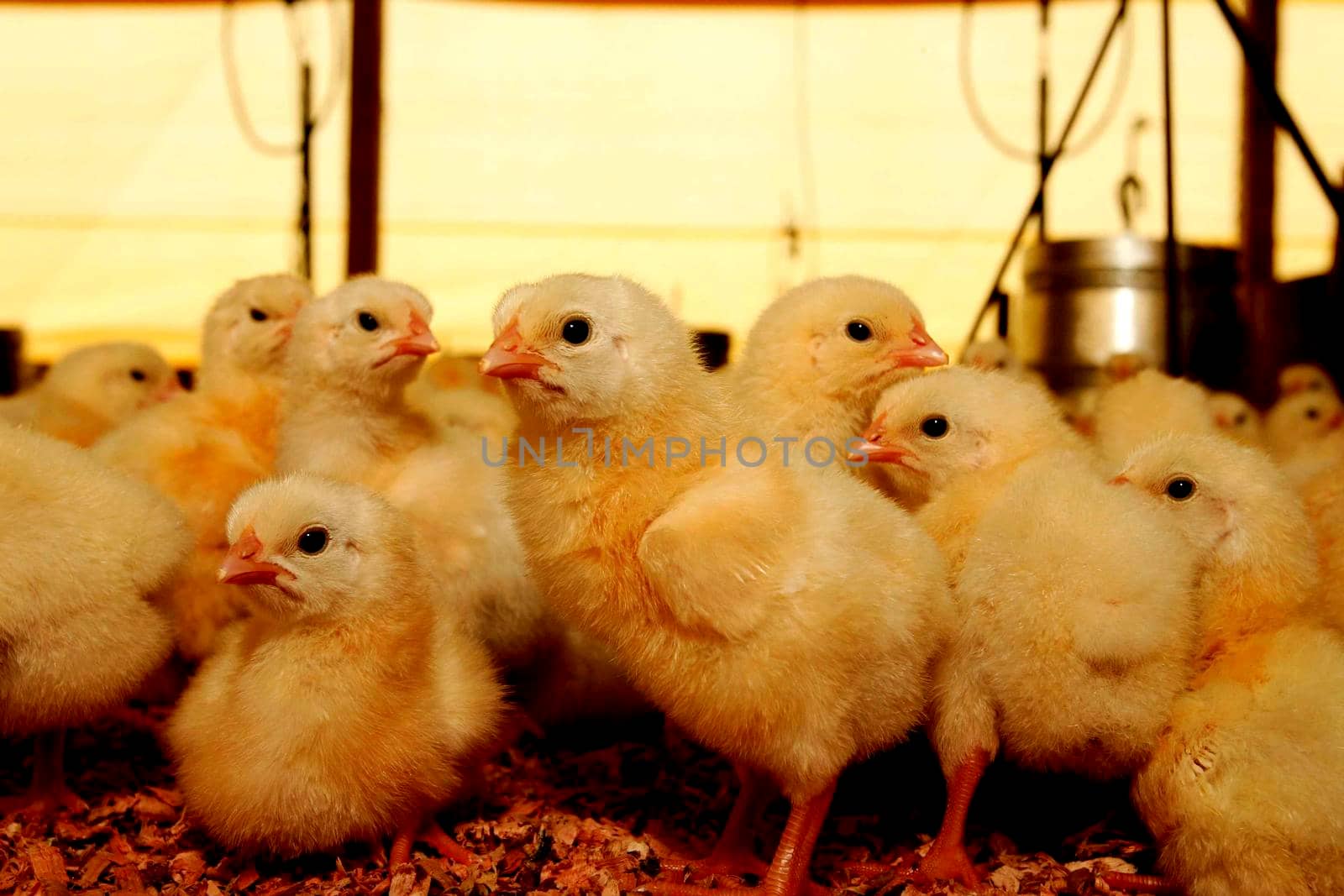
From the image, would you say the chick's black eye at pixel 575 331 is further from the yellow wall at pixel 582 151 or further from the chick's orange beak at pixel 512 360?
the yellow wall at pixel 582 151

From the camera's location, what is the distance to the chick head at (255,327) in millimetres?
3262

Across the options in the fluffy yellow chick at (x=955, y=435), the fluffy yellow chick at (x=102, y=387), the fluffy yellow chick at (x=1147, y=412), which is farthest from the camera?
the fluffy yellow chick at (x=102, y=387)

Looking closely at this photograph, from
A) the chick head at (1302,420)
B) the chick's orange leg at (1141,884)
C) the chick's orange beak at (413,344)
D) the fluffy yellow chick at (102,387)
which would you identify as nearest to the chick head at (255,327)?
the fluffy yellow chick at (102,387)

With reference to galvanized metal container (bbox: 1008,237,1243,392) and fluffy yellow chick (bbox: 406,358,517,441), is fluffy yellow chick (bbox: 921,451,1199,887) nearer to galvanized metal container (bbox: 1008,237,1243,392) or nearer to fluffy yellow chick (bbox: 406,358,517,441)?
fluffy yellow chick (bbox: 406,358,517,441)

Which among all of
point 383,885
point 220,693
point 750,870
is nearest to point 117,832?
point 220,693

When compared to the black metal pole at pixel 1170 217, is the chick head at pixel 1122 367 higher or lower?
lower

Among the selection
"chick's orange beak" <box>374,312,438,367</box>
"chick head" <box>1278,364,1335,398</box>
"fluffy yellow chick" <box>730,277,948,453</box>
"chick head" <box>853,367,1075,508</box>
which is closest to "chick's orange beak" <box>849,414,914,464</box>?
"chick head" <box>853,367,1075,508</box>

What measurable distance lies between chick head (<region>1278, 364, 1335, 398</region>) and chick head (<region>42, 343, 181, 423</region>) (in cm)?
441

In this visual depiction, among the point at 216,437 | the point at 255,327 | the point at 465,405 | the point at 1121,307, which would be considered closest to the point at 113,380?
the point at 255,327

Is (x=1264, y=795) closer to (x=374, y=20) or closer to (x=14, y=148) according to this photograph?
(x=374, y=20)

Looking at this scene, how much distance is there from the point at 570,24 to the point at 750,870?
6.55m

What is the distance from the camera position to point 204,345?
3361 mm

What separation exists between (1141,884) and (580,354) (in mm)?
1453

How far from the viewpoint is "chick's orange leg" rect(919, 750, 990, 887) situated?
7.06ft
